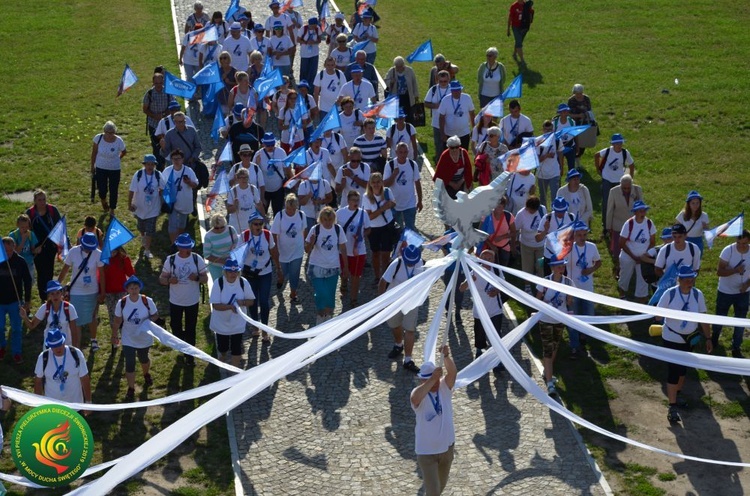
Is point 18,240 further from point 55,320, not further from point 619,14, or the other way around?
point 619,14

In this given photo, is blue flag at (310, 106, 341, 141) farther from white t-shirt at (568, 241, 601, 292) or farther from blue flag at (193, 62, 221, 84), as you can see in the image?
white t-shirt at (568, 241, 601, 292)

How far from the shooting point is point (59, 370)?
12.5 m

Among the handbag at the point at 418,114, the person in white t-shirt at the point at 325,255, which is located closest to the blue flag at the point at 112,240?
the person in white t-shirt at the point at 325,255

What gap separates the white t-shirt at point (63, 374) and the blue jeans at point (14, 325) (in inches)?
92.3

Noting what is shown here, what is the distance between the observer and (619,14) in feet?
99.1

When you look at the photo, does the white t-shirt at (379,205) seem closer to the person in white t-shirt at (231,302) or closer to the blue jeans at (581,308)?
the person in white t-shirt at (231,302)

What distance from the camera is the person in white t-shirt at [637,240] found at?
15861 mm

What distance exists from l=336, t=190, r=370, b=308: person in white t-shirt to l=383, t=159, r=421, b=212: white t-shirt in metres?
1.18

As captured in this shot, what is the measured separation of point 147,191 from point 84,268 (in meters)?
2.66

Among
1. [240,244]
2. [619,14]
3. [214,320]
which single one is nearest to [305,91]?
[240,244]

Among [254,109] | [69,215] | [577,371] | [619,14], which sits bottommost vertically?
[577,371]

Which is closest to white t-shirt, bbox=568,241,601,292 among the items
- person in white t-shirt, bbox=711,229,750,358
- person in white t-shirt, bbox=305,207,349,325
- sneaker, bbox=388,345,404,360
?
person in white t-shirt, bbox=711,229,750,358

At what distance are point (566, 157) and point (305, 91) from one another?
4.76 meters

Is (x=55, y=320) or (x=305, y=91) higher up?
(x=305, y=91)
